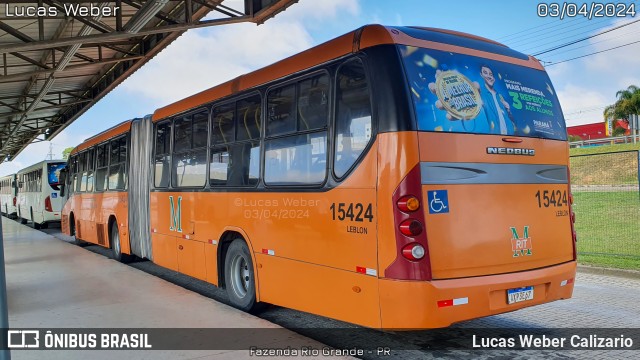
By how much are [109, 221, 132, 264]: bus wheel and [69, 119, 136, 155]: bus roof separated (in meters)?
2.04

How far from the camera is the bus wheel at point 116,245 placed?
431 inches

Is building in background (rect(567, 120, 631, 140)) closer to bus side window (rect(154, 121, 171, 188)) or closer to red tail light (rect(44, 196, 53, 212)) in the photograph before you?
red tail light (rect(44, 196, 53, 212))

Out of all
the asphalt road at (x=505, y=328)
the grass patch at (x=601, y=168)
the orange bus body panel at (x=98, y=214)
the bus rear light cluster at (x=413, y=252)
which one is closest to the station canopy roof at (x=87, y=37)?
the orange bus body panel at (x=98, y=214)

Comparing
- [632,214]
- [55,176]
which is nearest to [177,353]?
[632,214]

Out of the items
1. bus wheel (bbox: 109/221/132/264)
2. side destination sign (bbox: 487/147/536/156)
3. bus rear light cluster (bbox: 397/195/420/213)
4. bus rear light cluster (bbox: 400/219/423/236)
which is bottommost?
bus wheel (bbox: 109/221/132/264)

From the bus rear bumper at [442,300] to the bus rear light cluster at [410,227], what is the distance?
1.29ft

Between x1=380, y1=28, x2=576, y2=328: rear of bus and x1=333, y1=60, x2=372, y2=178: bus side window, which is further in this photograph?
x1=333, y1=60, x2=372, y2=178: bus side window

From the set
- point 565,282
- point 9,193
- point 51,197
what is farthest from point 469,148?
point 9,193

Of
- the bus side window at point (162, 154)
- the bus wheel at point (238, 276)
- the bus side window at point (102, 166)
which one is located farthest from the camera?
the bus side window at point (102, 166)

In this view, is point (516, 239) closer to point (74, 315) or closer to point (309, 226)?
point (309, 226)

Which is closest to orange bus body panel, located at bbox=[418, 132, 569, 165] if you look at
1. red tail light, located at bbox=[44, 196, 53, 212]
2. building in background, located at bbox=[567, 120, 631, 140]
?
red tail light, located at bbox=[44, 196, 53, 212]

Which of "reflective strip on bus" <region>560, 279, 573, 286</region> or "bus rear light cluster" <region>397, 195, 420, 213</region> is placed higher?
"bus rear light cluster" <region>397, 195, 420, 213</region>

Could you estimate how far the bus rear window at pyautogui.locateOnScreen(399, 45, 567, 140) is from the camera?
4223mm

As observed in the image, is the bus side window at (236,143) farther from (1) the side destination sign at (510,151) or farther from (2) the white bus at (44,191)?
(2) the white bus at (44,191)
